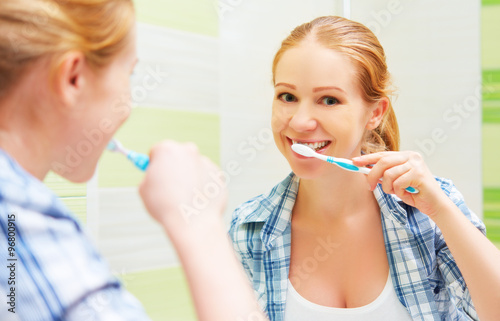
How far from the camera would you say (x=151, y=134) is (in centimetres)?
125

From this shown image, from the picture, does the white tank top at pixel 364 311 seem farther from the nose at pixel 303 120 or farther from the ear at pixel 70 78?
the ear at pixel 70 78

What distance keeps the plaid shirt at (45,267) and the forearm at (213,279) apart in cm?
5

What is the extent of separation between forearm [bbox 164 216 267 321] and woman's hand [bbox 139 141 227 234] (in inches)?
0.5

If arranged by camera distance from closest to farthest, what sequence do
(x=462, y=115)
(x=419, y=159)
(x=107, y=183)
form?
(x=419, y=159)
(x=107, y=183)
(x=462, y=115)

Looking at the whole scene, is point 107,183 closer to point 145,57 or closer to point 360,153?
point 145,57

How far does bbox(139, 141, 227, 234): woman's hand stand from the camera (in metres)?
0.42

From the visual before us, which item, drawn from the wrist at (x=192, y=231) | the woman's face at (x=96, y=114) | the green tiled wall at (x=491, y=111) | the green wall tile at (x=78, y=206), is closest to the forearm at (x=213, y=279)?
the wrist at (x=192, y=231)

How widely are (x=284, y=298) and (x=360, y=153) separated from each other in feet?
1.07

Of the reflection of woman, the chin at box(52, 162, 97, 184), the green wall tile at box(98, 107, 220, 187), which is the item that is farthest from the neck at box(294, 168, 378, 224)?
the chin at box(52, 162, 97, 184)

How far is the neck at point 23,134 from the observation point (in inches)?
16.7

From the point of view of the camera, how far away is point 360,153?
1035 mm

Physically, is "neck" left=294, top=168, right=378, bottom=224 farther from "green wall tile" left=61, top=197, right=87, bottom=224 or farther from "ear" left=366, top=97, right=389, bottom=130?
"green wall tile" left=61, top=197, right=87, bottom=224

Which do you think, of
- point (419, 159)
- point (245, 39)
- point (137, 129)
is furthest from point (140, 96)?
point (419, 159)

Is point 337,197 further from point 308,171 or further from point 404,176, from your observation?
point 404,176
